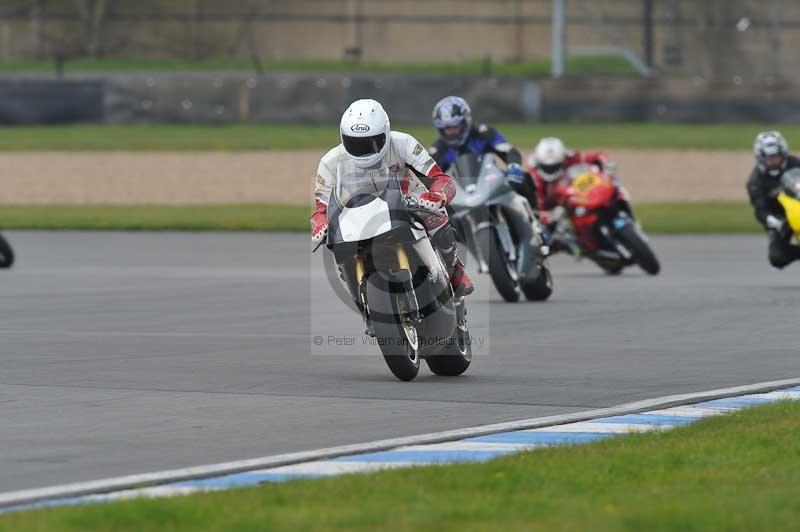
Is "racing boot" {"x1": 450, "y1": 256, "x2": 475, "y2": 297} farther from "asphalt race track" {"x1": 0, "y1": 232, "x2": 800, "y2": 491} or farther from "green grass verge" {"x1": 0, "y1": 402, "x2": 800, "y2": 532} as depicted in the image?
"green grass verge" {"x1": 0, "y1": 402, "x2": 800, "y2": 532}

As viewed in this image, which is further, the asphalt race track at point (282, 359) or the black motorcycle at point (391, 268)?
the black motorcycle at point (391, 268)

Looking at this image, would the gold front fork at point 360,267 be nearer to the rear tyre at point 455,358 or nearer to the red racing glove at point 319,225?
the red racing glove at point 319,225

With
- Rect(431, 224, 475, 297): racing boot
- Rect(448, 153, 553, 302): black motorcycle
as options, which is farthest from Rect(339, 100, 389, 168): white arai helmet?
Rect(448, 153, 553, 302): black motorcycle

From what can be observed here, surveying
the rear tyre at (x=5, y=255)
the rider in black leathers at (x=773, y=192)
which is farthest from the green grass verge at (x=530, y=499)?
the rear tyre at (x=5, y=255)

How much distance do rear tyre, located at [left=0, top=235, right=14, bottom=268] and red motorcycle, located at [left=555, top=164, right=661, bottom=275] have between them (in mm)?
6365

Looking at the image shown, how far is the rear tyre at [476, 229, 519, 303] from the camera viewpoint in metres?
18.2

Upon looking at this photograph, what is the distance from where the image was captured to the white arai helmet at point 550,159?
75.4 ft

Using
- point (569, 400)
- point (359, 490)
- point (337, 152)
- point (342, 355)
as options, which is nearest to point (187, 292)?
point (342, 355)

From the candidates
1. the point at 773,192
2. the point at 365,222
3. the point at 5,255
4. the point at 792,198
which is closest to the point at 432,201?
the point at 365,222

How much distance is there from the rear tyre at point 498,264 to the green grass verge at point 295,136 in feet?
81.1

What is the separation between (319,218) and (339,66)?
179 feet

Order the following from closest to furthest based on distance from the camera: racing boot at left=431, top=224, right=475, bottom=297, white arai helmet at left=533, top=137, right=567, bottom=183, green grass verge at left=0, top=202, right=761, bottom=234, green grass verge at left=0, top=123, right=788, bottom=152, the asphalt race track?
1. the asphalt race track
2. racing boot at left=431, top=224, right=475, bottom=297
3. white arai helmet at left=533, top=137, right=567, bottom=183
4. green grass verge at left=0, top=202, right=761, bottom=234
5. green grass verge at left=0, top=123, right=788, bottom=152

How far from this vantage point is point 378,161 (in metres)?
12.0

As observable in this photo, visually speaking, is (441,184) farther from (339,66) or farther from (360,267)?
(339,66)
